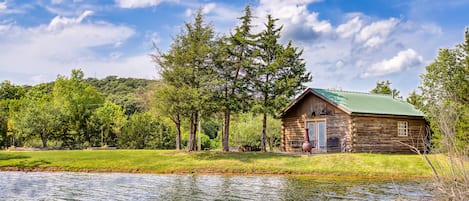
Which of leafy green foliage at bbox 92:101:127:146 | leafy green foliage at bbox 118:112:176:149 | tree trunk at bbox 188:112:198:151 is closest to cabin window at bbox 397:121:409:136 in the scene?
tree trunk at bbox 188:112:198:151

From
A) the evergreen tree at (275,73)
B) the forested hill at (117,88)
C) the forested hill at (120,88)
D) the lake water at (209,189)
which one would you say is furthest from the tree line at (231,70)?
the forested hill at (120,88)

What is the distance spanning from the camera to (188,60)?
30656mm

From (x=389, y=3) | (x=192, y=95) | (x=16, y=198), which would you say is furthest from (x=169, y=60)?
(x=16, y=198)

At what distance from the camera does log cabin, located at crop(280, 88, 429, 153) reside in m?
29.5

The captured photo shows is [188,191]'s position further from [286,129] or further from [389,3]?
[286,129]

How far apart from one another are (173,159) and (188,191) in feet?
37.9

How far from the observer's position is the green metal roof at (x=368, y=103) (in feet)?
98.2

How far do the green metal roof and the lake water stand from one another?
10407 mm

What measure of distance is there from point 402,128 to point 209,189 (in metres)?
19.2

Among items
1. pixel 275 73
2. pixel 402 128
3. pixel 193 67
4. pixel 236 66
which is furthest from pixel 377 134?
pixel 193 67

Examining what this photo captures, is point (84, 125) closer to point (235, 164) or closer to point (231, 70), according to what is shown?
point (231, 70)

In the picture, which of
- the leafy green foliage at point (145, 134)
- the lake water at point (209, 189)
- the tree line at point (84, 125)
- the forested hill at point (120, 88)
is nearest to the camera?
the lake water at point (209, 189)

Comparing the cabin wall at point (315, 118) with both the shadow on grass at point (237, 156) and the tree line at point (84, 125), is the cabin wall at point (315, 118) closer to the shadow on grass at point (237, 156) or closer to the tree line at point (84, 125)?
the shadow on grass at point (237, 156)

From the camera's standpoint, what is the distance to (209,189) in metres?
16.8
